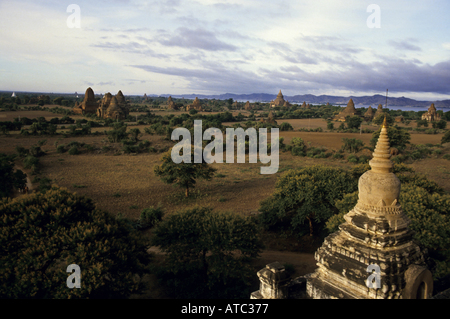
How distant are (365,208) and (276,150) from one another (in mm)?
30383

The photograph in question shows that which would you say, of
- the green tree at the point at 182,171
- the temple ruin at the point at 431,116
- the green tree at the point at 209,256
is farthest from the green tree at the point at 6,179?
the temple ruin at the point at 431,116

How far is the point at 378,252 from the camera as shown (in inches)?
221

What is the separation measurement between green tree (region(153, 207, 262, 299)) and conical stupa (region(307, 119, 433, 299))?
14.4 feet

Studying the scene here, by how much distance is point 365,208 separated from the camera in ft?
19.3

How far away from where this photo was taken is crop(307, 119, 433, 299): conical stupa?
543cm

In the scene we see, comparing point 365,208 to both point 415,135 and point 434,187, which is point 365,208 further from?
point 415,135

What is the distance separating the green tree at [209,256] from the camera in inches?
394

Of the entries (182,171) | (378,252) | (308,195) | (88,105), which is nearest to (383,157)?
(378,252)

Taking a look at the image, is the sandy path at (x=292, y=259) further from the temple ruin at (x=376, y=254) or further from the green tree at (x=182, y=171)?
the green tree at (x=182, y=171)

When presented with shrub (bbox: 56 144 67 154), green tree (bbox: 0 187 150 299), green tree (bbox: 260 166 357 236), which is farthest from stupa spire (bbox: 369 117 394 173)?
shrub (bbox: 56 144 67 154)

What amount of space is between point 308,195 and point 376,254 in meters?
8.88

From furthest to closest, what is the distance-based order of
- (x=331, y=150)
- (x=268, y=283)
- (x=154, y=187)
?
(x=331, y=150), (x=154, y=187), (x=268, y=283)

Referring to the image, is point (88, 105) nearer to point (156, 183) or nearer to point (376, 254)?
point (156, 183)
